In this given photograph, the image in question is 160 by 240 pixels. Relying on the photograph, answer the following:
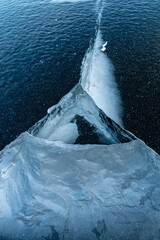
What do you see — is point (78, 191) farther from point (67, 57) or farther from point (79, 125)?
point (67, 57)

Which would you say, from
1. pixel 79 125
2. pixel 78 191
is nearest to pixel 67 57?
pixel 79 125

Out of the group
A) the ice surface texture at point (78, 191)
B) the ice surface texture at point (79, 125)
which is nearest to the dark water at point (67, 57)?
the ice surface texture at point (79, 125)

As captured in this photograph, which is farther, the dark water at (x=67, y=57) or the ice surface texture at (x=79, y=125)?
the dark water at (x=67, y=57)

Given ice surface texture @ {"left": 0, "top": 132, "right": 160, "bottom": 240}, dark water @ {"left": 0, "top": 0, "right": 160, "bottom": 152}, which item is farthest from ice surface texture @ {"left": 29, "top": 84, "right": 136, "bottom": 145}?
dark water @ {"left": 0, "top": 0, "right": 160, "bottom": 152}

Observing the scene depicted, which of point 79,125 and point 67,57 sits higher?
point 67,57

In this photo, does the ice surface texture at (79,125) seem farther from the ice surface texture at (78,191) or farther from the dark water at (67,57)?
the dark water at (67,57)

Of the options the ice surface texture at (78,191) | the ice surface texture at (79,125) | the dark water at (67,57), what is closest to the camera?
the ice surface texture at (78,191)
